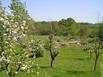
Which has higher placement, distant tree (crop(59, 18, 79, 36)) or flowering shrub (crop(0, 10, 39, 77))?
flowering shrub (crop(0, 10, 39, 77))

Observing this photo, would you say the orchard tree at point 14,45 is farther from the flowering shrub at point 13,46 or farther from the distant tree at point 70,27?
the distant tree at point 70,27

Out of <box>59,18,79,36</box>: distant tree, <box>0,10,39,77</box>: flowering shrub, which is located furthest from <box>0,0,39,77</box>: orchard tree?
<box>59,18,79,36</box>: distant tree

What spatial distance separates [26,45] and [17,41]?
88 centimetres

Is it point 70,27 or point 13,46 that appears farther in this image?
point 70,27

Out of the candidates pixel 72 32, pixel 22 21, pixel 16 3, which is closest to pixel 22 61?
pixel 22 21

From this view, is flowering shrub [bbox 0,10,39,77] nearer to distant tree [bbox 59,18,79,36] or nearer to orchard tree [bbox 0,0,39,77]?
orchard tree [bbox 0,0,39,77]

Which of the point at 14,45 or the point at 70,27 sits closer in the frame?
the point at 14,45

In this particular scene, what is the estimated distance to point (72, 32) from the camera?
452 feet

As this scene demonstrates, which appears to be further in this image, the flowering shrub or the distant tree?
the distant tree

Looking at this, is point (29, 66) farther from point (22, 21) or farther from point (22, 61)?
point (22, 21)

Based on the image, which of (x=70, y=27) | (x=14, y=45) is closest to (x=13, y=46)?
(x=14, y=45)

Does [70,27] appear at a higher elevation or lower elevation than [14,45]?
lower

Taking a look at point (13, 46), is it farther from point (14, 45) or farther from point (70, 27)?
point (70, 27)

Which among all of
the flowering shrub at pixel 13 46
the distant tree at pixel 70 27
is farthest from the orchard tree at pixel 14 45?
the distant tree at pixel 70 27
